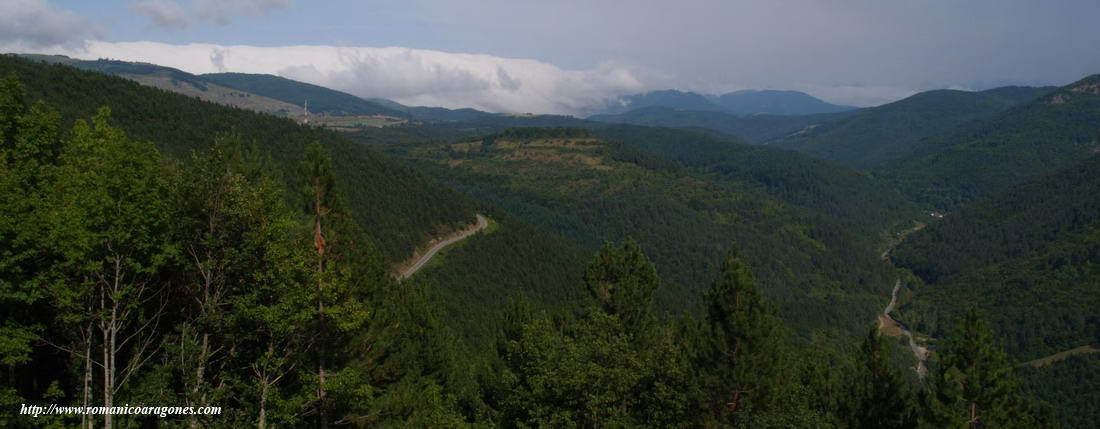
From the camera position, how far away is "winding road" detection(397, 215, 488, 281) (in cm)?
8926

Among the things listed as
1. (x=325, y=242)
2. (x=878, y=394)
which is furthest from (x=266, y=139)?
(x=878, y=394)

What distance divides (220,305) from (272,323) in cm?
189

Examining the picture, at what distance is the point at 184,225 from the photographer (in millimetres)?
17562

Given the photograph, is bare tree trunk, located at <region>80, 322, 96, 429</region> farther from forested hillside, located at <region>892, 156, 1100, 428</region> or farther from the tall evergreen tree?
forested hillside, located at <region>892, 156, 1100, 428</region>

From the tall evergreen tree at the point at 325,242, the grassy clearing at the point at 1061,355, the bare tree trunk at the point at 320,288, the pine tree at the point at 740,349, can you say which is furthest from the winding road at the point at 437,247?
the grassy clearing at the point at 1061,355

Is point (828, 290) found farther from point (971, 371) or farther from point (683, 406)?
point (683, 406)

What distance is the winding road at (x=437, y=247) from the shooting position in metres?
89.3

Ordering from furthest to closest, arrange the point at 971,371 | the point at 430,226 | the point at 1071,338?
1. the point at 1071,338
2. the point at 430,226
3. the point at 971,371

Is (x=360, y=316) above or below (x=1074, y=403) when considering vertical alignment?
above

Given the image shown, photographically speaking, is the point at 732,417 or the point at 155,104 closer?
the point at 732,417

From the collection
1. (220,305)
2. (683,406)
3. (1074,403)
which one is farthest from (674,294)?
(220,305)

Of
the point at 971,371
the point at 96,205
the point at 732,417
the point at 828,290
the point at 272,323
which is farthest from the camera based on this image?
the point at 828,290

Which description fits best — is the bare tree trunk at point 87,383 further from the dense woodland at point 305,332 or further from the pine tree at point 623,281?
the pine tree at point 623,281

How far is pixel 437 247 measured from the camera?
103438 millimetres
